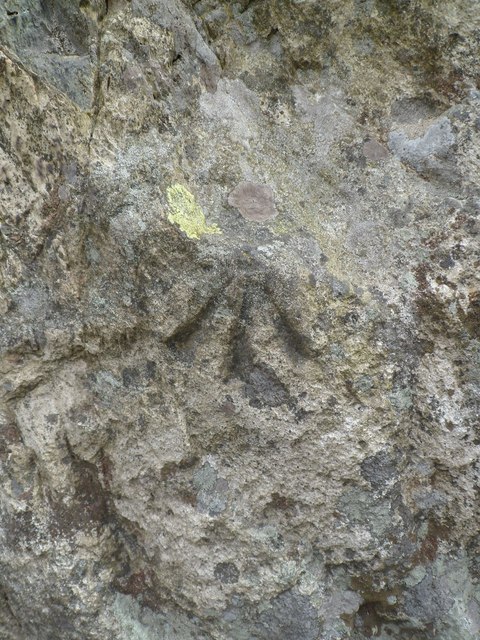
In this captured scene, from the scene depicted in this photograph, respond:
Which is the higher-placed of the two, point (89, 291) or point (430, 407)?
point (430, 407)

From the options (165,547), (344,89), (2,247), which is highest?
(344,89)

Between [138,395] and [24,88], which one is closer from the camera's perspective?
[24,88]

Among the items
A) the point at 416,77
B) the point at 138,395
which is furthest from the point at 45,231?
the point at 416,77

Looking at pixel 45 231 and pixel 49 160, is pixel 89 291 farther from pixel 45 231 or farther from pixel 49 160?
pixel 49 160
